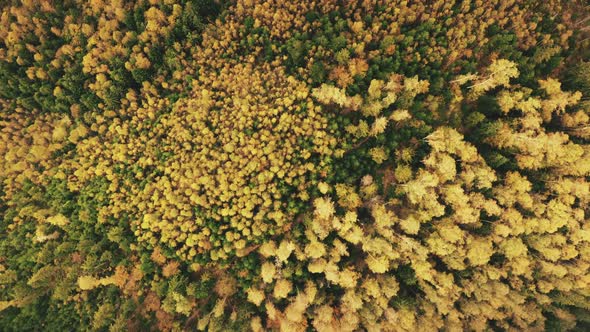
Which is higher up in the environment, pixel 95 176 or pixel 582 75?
pixel 582 75

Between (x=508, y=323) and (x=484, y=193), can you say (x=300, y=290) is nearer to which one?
(x=484, y=193)

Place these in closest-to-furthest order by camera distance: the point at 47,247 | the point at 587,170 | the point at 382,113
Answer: the point at 587,170, the point at 382,113, the point at 47,247

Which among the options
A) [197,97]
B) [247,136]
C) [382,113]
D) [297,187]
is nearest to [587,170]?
[382,113]

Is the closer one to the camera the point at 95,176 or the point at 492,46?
the point at 492,46

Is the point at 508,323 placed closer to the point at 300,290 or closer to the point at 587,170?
the point at 587,170

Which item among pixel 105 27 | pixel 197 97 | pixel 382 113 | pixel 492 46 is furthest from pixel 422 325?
pixel 105 27

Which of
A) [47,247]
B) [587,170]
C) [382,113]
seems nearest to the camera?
[587,170]

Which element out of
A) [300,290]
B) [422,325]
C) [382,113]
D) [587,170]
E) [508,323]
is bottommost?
[508,323]
